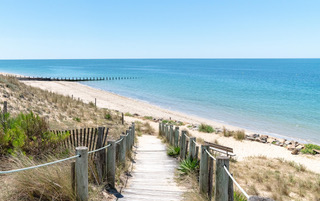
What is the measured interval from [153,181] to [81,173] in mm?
2632

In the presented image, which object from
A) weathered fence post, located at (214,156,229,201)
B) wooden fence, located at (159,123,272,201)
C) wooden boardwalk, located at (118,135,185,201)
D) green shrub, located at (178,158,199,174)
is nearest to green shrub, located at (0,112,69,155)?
wooden boardwalk, located at (118,135,185,201)

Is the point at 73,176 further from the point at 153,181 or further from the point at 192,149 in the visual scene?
the point at 192,149

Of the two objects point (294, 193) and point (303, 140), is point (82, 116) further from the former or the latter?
point (303, 140)

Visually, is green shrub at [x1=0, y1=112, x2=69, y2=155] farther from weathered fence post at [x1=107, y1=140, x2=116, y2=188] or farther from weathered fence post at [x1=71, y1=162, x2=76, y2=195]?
weathered fence post at [x1=71, y1=162, x2=76, y2=195]

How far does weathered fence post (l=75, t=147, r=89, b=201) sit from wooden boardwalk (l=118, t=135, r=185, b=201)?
1025mm

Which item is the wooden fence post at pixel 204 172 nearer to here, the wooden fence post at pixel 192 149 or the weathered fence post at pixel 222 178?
the weathered fence post at pixel 222 178

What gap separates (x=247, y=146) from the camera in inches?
714

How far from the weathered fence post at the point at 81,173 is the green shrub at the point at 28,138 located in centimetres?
190

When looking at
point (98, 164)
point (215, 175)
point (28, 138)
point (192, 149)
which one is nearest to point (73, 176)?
point (98, 164)

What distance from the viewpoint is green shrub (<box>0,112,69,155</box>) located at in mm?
5867

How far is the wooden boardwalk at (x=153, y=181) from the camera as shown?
18.6 ft

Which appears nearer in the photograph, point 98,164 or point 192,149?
point 98,164

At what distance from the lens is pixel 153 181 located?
6.76 meters

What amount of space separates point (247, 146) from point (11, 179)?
16.1 meters
